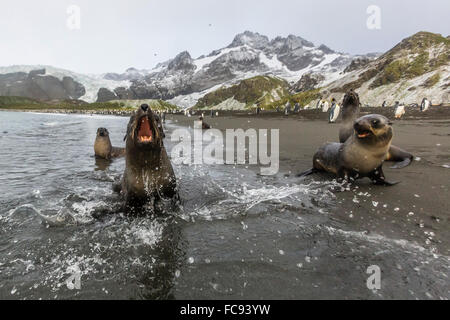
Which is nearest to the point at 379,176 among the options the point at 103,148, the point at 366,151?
the point at 366,151

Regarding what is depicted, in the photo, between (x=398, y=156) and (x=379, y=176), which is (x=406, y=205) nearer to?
(x=379, y=176)

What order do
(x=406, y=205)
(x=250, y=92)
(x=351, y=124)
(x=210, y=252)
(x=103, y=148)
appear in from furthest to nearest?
(x=250, y=92)
(x=103, y=148)
(x=351, y=124)
(x=406, y=205)
(x=210, y=252)

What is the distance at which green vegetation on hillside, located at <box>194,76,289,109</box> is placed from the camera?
416ft

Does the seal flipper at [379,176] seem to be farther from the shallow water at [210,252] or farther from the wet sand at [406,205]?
the shallow water at [210,252]

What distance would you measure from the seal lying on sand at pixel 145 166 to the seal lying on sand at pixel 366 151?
370 cm

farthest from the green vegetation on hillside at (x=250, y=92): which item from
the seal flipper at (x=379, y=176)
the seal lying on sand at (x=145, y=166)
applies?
the seal lying on sand at (x=145, y=166)

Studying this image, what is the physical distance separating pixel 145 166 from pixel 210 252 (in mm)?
1842

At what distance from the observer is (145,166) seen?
4.32 metres

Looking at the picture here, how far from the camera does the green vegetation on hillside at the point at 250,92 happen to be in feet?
416


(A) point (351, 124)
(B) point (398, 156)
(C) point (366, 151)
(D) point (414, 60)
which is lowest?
(B) point (398, 156)

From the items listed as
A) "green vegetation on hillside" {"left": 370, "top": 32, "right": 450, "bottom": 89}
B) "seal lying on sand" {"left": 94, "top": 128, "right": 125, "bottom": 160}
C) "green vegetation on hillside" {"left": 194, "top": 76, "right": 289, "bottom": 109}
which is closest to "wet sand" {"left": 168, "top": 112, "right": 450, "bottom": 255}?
"seal lying on sand" {"left": 94, "top": 128, "right": 125, "bottom": 160}

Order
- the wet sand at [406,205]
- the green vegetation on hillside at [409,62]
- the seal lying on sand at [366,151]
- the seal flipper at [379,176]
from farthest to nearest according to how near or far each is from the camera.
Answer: the green vegetation on hillside at [409,62] < the seal flipper at [379,176] < the seal lying on sand at [366,151] < the wet sand at [406,205]

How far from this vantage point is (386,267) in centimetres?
283

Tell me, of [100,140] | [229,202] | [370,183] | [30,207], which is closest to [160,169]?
[229,202]
